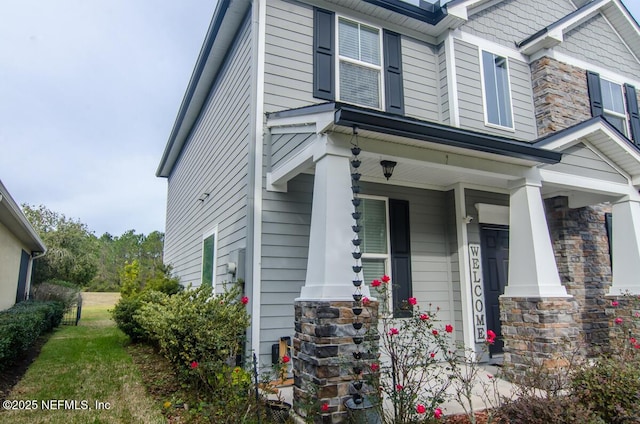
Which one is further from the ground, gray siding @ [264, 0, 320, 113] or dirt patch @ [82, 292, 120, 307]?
gray siding @ [264, 0, 320, 113]

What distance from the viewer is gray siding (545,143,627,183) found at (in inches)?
233

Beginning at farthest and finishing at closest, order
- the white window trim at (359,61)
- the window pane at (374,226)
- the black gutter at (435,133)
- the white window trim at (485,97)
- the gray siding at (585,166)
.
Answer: the white window trim at (485,97) → the white window trim at (359,61) → the window pane at (374,226) → the gray siding at (585,166) → the black gutter at (435,133)

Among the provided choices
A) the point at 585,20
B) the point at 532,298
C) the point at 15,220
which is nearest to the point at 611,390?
the point at 532,298

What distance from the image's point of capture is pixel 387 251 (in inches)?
240

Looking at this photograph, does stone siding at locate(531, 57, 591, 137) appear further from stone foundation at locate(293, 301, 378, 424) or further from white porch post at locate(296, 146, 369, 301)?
stone foundation at locate(293, 301, 378, 424)

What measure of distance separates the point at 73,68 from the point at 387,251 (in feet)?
32.9

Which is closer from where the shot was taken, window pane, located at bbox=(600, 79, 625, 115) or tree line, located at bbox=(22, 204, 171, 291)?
window pane, located at bbox=(600, 79, 625, 115)

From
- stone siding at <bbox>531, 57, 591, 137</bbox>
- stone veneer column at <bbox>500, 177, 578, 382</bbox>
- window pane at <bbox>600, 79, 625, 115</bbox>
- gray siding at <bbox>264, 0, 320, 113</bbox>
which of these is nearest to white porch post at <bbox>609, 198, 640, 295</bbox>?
stone veneer column at <bbox>500, 177, 578, 382</bbox>

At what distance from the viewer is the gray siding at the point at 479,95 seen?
695 centimetres

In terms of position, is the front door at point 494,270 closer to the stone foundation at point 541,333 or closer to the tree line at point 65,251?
the stone foundation at point 541,333

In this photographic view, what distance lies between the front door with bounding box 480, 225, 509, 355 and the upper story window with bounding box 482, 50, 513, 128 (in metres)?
1.97

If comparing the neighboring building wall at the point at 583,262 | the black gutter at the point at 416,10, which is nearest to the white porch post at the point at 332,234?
the black gutter at the point at 416,10

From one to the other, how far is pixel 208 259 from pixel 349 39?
470cm

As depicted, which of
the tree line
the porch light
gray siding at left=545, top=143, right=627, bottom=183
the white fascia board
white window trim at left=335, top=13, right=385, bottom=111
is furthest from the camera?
the tree line
